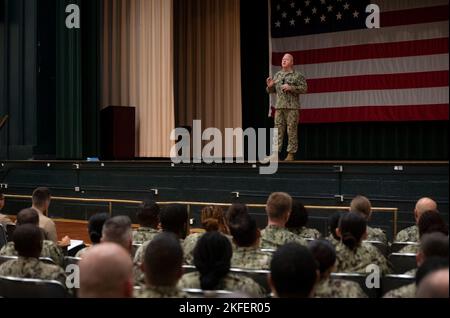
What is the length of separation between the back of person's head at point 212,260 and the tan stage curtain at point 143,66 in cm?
928

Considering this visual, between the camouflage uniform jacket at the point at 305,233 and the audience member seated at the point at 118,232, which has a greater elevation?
the audience member seated at the point at 118,232

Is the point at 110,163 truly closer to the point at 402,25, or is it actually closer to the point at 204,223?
the point at 402,25

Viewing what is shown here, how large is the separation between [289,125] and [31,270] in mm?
5980

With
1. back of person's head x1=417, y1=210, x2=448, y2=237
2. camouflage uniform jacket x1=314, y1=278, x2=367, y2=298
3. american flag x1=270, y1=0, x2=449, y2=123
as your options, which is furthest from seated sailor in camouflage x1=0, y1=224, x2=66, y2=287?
american flag x1=270, y1=0, x2=449, y2=123

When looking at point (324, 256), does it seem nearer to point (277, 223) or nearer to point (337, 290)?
point (337, 290)

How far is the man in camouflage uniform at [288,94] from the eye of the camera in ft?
29.3

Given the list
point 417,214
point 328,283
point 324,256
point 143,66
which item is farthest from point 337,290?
point 143,66

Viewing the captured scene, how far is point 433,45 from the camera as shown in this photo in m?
10.8

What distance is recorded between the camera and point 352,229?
3865 mm

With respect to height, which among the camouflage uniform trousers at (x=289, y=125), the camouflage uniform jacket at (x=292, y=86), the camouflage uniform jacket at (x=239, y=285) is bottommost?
the camouflage uniform jacket at (x=239, y=285)

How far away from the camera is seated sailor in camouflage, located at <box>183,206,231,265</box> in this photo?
13.7 ft

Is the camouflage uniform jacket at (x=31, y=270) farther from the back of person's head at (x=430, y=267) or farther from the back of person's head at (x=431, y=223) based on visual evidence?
the back of person's head at (x=431, y=223)

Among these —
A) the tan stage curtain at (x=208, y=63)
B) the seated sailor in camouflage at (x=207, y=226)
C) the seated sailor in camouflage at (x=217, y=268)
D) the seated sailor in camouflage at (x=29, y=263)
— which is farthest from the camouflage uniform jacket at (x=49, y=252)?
the tan stage curtain at (x=208, y=63)

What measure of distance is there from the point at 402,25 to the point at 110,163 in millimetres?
5484
